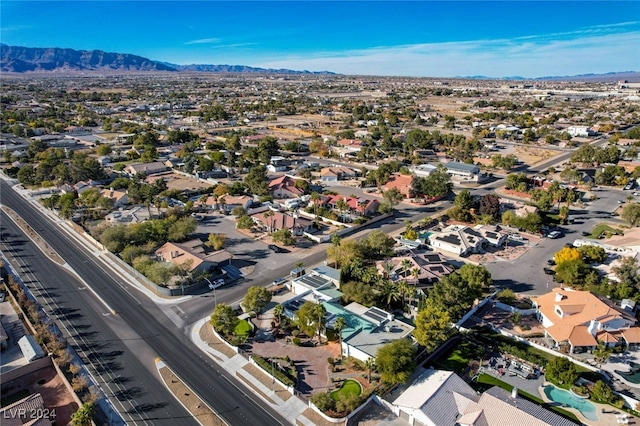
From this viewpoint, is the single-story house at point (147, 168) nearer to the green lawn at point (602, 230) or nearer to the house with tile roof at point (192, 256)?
the house with tile roof at point (192, 256)

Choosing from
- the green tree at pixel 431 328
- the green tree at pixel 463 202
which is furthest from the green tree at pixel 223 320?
the green tree at pixel 463 202

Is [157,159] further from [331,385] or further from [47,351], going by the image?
[331,385]

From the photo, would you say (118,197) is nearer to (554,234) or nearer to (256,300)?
(256,300)

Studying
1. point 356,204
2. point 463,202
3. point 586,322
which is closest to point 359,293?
point 586,322

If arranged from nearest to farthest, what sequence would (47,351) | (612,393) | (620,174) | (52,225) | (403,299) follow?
(612,393), (47,351), (403,299), (52,225), (620,174)

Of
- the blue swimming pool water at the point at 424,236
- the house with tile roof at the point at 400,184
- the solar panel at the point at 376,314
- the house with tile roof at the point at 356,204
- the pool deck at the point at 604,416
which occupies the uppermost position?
the house with tile roof at the point at 400,184

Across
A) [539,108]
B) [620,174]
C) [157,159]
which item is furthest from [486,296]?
[539,108]
